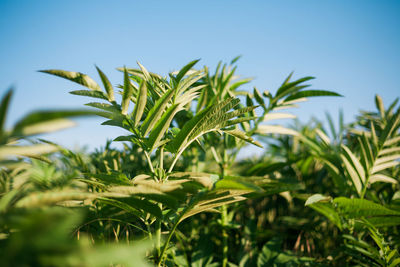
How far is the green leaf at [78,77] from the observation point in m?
0.64

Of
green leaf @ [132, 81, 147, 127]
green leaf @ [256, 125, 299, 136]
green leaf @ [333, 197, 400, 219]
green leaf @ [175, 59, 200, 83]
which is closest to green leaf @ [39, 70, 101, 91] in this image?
green leaf @ [132, 81, 147, 127]

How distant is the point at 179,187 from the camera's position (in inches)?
21.2

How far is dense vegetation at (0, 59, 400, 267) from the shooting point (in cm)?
34

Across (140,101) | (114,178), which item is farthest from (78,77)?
(114,178)

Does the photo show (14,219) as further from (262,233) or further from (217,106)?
(262,233)

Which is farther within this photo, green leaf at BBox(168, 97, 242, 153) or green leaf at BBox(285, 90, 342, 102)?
green leaf at BBox(285, 90, 342, 102)

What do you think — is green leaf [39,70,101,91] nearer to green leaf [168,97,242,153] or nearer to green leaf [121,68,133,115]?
green leaf [121,68,133,115]

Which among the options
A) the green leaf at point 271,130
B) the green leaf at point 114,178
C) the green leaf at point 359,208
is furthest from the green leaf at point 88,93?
the green leaf at point 359,208

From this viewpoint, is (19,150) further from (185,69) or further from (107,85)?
(185,69)

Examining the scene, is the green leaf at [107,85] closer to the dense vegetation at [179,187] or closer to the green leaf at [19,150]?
the dense vegetation at [179,187]

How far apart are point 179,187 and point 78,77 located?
0.45 m

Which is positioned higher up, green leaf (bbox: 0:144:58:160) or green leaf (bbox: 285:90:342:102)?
green leaf (bbox: 285:90:342:102)

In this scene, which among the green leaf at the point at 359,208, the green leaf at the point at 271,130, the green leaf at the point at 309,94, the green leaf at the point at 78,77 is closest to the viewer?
the green leaf at the point at 78,77

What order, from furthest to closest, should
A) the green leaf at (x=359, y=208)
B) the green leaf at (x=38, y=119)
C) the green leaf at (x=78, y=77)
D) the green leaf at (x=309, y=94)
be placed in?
the green leaf at (x=309, y=94), the green leaf at (x=359, y=208), the green leaf at (x=78, y=77), the green leaf at (x=38, y=119)
